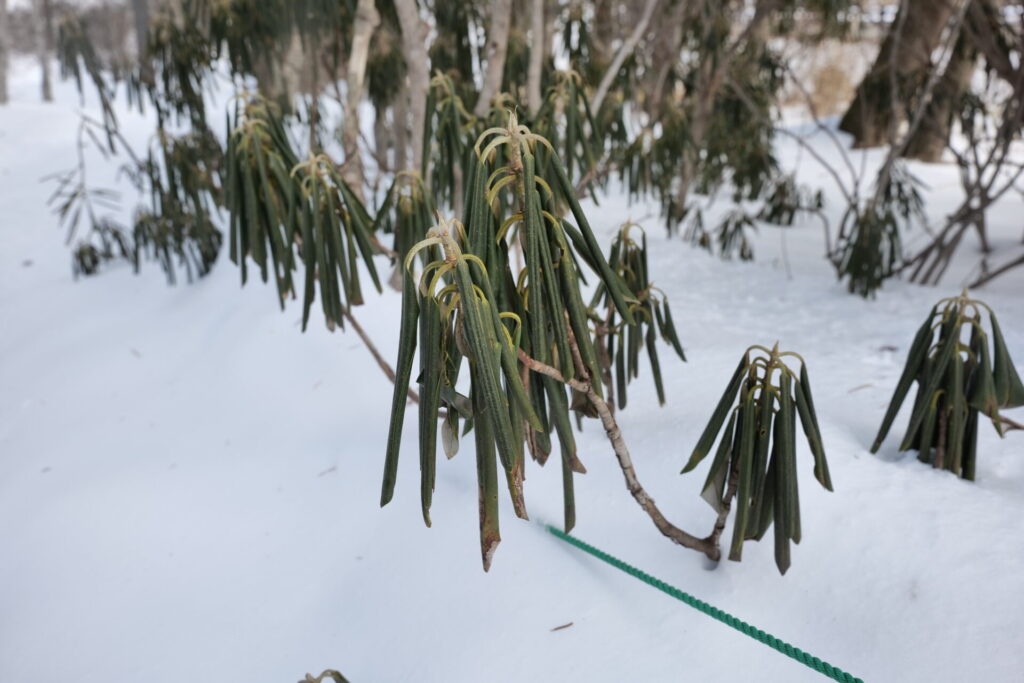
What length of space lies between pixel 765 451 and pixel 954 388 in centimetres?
42

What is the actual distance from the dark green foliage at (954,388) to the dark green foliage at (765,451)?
0.31 m

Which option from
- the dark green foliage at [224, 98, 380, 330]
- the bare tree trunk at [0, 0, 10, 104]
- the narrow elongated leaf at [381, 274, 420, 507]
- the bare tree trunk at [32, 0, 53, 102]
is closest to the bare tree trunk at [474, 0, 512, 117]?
the dark green foliage at [224, 98, 380, 330]

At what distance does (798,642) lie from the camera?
3.28 feet

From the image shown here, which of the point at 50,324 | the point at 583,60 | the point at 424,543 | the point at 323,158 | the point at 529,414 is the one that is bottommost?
the point at 50,324

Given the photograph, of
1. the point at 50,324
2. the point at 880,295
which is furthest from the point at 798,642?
the point at 50,324

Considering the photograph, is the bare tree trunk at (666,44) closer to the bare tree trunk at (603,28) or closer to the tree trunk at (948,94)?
the bare tree trunk at (603,28)

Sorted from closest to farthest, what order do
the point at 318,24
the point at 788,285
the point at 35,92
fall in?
1. the point at 318,24
2. the point at 788,285
3. the point at 35,92

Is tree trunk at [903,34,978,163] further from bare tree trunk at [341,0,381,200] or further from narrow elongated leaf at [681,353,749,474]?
narrow elongated leaf at [681,353,749,474]

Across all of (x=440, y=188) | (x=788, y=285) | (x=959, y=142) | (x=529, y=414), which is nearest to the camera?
(x=529, y=414)

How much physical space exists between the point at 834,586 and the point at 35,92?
523 inches

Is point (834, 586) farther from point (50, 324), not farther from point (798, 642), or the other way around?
point (50, 324)

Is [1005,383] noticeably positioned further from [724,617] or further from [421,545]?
[421,545]

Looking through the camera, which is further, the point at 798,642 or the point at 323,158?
the point at 323,158

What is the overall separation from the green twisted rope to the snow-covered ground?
0.03 metres
